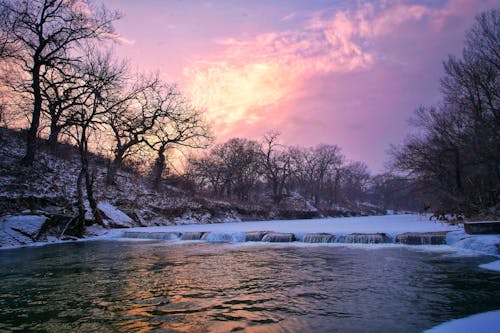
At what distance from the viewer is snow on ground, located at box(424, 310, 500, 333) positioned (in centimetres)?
375

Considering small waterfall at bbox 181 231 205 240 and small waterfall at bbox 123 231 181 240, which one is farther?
small waterfall at bbox 123 231 181 240

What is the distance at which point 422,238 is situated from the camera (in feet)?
37.6

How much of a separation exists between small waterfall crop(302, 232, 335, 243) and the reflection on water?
11.5ft

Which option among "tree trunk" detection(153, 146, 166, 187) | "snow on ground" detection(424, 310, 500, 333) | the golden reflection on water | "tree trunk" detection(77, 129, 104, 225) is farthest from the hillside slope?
"snow on ground" detection(424, 310, 500, 333)

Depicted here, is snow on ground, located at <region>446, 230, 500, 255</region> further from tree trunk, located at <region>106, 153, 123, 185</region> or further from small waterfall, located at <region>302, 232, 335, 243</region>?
tree trunk, located at <region>106, 153, 123, 185</region>

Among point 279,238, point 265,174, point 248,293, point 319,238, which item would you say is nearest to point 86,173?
point 279,238

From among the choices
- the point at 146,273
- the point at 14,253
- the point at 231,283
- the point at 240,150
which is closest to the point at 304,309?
the point at 231,283

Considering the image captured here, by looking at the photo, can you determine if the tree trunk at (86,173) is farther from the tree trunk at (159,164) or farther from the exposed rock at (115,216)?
the tree trunk at (159,164)

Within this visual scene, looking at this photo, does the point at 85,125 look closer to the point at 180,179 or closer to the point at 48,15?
the point at 48,15

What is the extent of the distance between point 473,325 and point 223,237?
1235cm

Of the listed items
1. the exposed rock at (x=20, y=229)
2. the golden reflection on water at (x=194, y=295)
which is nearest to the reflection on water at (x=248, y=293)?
the golden reflection on water at (x=194, y=295)

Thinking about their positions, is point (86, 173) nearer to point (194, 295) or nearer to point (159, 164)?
point (159, 164)

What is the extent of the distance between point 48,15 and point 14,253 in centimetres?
1414

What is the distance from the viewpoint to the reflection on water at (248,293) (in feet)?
13.8
